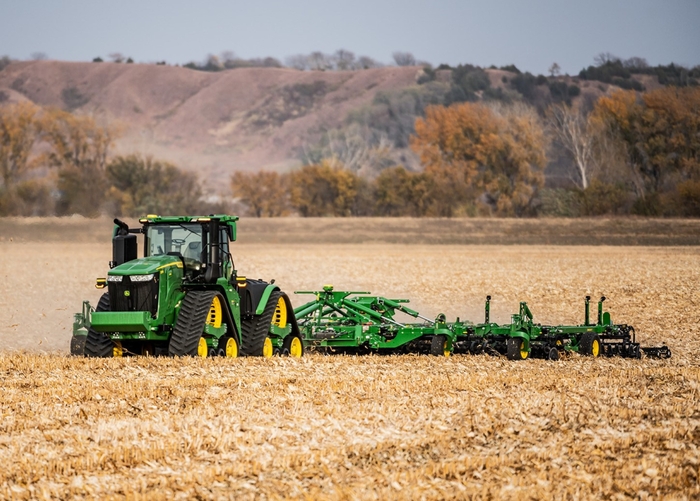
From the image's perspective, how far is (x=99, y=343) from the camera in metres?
15.0

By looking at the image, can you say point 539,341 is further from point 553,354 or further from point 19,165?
point 19,165

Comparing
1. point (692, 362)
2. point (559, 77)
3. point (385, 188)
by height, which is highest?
point (559, 77)

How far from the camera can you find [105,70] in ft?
588

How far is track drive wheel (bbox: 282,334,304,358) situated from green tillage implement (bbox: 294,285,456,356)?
1.88 ft

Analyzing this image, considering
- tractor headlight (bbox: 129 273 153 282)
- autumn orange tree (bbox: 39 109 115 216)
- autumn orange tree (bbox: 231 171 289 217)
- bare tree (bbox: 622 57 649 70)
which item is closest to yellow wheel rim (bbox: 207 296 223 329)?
tractor headlight (bbox: 129 273 153 282)

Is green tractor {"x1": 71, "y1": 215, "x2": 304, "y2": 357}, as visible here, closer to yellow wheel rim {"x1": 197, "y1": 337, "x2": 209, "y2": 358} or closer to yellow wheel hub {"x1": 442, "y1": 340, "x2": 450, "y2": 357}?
yellow wheel rim {"x1": 197, "y1": 337, "x2": 209, "y2": 358}

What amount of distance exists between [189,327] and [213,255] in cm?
122

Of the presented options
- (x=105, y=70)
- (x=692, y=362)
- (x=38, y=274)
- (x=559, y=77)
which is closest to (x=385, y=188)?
(x=38, y=274)

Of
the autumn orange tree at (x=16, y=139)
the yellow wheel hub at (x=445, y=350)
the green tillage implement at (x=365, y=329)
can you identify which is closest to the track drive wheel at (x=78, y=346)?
the green tillage implement at (x=365, y=329)

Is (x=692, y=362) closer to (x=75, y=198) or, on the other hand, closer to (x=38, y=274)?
(x=38, y=274)

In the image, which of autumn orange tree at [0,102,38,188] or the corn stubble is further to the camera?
autumn orange tree at [0,102,38,188]

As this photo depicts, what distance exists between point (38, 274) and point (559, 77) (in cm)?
14303

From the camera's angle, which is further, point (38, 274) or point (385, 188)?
point (385, 188)

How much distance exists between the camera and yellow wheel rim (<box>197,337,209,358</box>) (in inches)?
573
